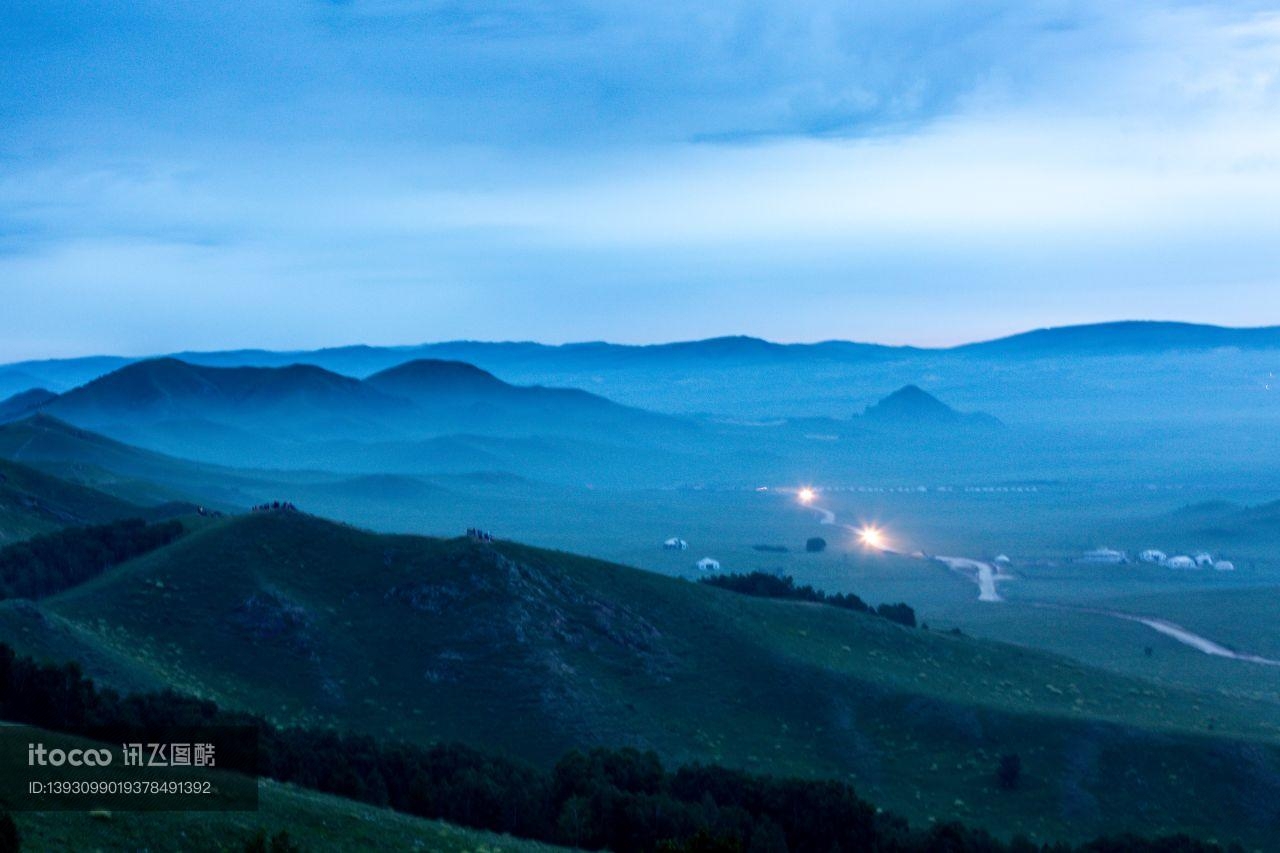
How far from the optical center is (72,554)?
248 feet

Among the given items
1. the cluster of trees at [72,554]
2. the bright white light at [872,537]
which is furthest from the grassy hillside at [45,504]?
the bright white light at [872,537]

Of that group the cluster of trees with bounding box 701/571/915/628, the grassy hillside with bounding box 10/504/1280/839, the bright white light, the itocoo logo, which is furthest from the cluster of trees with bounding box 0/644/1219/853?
the bright white light

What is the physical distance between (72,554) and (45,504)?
38.3m

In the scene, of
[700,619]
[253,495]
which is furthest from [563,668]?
[253,495]

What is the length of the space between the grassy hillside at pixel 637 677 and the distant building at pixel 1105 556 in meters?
84.6

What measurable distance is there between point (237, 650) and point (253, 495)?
14327cm

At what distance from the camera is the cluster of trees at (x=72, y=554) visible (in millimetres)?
70750

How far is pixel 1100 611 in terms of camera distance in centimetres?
11969

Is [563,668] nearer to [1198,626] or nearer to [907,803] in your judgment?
[907,803]

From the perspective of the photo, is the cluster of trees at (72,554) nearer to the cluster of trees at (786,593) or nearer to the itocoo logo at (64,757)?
the cluster of trees at (786,593)

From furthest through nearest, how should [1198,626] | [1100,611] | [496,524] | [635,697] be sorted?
[496,524], [1100,611], [1198,626], [635,697]

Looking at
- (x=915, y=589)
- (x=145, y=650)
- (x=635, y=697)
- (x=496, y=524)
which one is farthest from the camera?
(x=496, y=524)

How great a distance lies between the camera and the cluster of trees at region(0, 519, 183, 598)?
7075 cm

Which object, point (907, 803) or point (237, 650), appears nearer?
point (907, 803)
